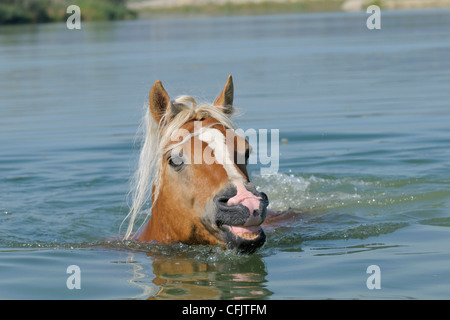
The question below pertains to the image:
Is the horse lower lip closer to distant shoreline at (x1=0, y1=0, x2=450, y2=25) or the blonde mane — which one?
the blonde mane

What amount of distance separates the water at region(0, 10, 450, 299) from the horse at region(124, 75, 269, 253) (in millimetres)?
256

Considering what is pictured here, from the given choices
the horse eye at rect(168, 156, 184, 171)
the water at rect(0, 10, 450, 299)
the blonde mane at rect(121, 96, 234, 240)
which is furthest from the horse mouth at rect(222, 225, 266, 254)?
the blonde mane at rect(121, 96, 234, 240)

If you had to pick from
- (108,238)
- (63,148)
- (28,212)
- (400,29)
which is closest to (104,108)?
(63,148)

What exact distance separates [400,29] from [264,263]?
30631 mm

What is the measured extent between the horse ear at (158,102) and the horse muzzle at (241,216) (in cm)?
106

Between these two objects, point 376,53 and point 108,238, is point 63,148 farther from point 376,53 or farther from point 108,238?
point 376,53

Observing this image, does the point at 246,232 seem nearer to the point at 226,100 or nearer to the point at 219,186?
the point at 219,186

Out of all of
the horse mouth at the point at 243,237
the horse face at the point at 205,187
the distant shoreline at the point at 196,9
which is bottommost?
the horse mouth at the point at 243,237

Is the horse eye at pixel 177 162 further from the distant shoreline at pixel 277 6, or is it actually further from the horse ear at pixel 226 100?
the distant shoreline at pixel 277 6

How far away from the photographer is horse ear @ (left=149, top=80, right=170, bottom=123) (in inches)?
233

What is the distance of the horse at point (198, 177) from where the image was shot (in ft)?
17.0

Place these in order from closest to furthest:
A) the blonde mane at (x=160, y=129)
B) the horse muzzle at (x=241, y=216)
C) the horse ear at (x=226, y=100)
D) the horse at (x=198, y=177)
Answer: the horse muzzle at (x=241, y=216) → the horse at (x=198, y=177) → the blonde mane at (x=160, y=129) → the horse ear at (x=226, y=100)

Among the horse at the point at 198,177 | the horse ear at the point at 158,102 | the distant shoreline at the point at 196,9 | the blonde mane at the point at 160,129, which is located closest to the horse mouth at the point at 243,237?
the horse at the point at 198,177

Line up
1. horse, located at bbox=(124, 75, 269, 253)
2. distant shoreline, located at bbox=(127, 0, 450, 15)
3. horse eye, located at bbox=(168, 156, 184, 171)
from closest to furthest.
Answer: horse, located at bbox=(124, 75, 269, 253) → horse eye, located at bbox=(168, 156, 184, 171) → distant shoreline, located at bbox=(127, 0, 450, 15)
